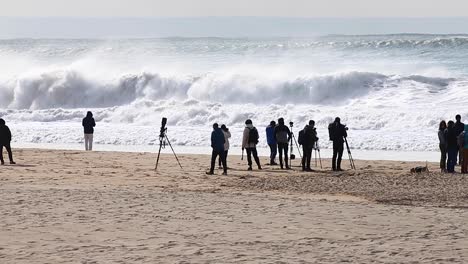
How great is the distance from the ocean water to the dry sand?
8.07 meters

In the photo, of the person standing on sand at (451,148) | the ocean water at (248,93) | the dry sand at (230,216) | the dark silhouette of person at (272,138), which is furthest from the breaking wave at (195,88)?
the dry sand at (230,216)

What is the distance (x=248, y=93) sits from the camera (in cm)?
4097

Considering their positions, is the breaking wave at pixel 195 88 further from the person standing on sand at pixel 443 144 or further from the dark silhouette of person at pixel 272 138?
the person standing on sand at pixel 443 144

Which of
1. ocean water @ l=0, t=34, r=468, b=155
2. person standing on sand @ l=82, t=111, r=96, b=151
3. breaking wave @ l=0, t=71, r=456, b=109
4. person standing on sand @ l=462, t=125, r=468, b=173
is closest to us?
person standing on sand @ l=462, t=125, r=468, b=173

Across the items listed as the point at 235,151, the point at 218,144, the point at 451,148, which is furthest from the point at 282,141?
the point at 235,151

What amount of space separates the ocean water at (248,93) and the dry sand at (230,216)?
8.07 meters

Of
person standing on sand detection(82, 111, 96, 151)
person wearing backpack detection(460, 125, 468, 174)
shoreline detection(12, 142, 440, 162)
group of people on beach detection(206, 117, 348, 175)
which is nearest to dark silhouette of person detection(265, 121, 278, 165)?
group of people on beach detection(206, 117, 348, 175)

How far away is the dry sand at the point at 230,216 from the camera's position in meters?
11.6

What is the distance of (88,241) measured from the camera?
12.2 meters

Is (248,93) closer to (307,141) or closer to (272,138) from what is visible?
(272,138)

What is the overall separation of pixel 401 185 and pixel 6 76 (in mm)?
33886

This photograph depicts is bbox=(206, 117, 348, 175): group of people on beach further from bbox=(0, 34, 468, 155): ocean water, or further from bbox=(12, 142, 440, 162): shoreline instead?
bbox=(0, 34, 468, 155): ocean water

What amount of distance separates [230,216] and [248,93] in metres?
27.0

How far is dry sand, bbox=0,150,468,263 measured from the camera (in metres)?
11.6
